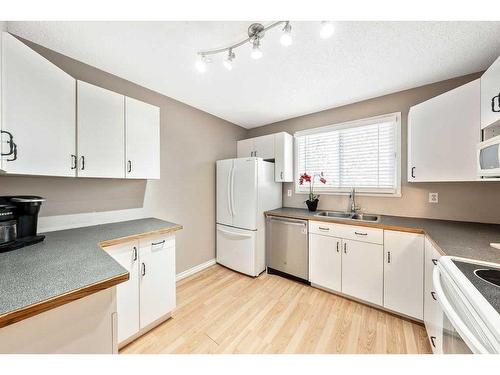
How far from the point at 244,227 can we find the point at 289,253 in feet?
2.23

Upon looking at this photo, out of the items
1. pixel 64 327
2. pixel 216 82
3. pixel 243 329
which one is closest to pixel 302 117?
pixel 216 82

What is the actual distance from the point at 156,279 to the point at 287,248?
1536 millimetres

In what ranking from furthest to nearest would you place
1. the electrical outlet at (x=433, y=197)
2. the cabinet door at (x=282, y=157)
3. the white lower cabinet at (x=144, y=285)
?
the cabinet door at (x=282, y=157) < the electrical outlet at (x=433, y=197) < the white lower cabinet at (x=144, y=285)

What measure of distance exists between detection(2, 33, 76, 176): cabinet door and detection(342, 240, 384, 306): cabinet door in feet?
8.43

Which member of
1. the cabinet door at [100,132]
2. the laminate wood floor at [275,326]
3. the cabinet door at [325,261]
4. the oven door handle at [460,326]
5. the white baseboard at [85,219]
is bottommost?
the laminate wood floor at [275,326]

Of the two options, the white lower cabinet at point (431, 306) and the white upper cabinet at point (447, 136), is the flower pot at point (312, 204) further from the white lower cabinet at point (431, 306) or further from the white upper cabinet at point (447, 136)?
the white lower cabinet at point (431, 306)

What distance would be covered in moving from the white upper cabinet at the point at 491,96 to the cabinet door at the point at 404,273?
0.95 m

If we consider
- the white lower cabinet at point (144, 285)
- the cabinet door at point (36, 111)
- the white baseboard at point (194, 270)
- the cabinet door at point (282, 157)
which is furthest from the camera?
the cabinet door at point (282, 157)

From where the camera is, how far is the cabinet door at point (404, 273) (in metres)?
1.57

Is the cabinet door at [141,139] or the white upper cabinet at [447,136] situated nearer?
the white upper cabinet at [447,136]

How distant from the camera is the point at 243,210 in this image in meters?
2.51

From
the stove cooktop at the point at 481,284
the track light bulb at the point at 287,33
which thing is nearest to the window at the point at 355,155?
→ the stove cooktop at the point at 481,284

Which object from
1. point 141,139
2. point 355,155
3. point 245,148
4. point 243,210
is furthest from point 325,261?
point 141,139
